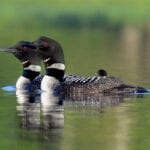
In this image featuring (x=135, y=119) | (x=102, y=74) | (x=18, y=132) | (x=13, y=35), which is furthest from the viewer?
(x=13, y=35)

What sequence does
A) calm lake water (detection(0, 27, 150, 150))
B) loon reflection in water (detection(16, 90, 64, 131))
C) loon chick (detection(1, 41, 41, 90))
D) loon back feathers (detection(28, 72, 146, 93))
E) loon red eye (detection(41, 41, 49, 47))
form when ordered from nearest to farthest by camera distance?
calm lake water (detection(0, 27, 150, 150)) < loon reflection in water (detection(16, 90, 64, 131)) < loon back feathers (detection(28, 72, 146, 93)) < loon red eye (detection(41, 41, 49, 47)) < loon chick (detection(1, 41, 41, 90))

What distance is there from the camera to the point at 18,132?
1590 cm

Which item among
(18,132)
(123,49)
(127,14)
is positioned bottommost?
(18,132)

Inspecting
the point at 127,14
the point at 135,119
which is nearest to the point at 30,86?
the point at 135,119

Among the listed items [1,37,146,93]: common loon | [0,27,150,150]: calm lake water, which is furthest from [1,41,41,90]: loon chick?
[0,27,150,150]: calm lake water

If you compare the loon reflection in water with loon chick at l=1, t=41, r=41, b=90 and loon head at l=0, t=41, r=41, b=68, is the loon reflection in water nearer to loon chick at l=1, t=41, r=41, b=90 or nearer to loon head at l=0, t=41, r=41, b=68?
loon chick at l=1, t=41, r=41, b=90

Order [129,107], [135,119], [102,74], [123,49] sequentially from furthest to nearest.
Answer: [123,49] < [102,74] < [129,107] < [135,119]

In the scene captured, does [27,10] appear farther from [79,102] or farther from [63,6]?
[79,102]

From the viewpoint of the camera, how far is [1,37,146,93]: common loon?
2170 cm

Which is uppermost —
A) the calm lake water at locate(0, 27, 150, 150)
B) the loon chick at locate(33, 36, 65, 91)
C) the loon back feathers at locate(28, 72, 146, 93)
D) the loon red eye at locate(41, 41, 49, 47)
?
the loon red eye at locate(41, 41, 49, 47)

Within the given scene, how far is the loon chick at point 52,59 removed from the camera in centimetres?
2206

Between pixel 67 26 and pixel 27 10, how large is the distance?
53.0 feet

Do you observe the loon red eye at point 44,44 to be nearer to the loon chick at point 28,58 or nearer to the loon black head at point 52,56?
the loon black head at point 52,56

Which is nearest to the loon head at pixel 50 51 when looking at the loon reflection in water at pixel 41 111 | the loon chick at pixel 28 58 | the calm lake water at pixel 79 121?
the loon chick at pixel 28 58
